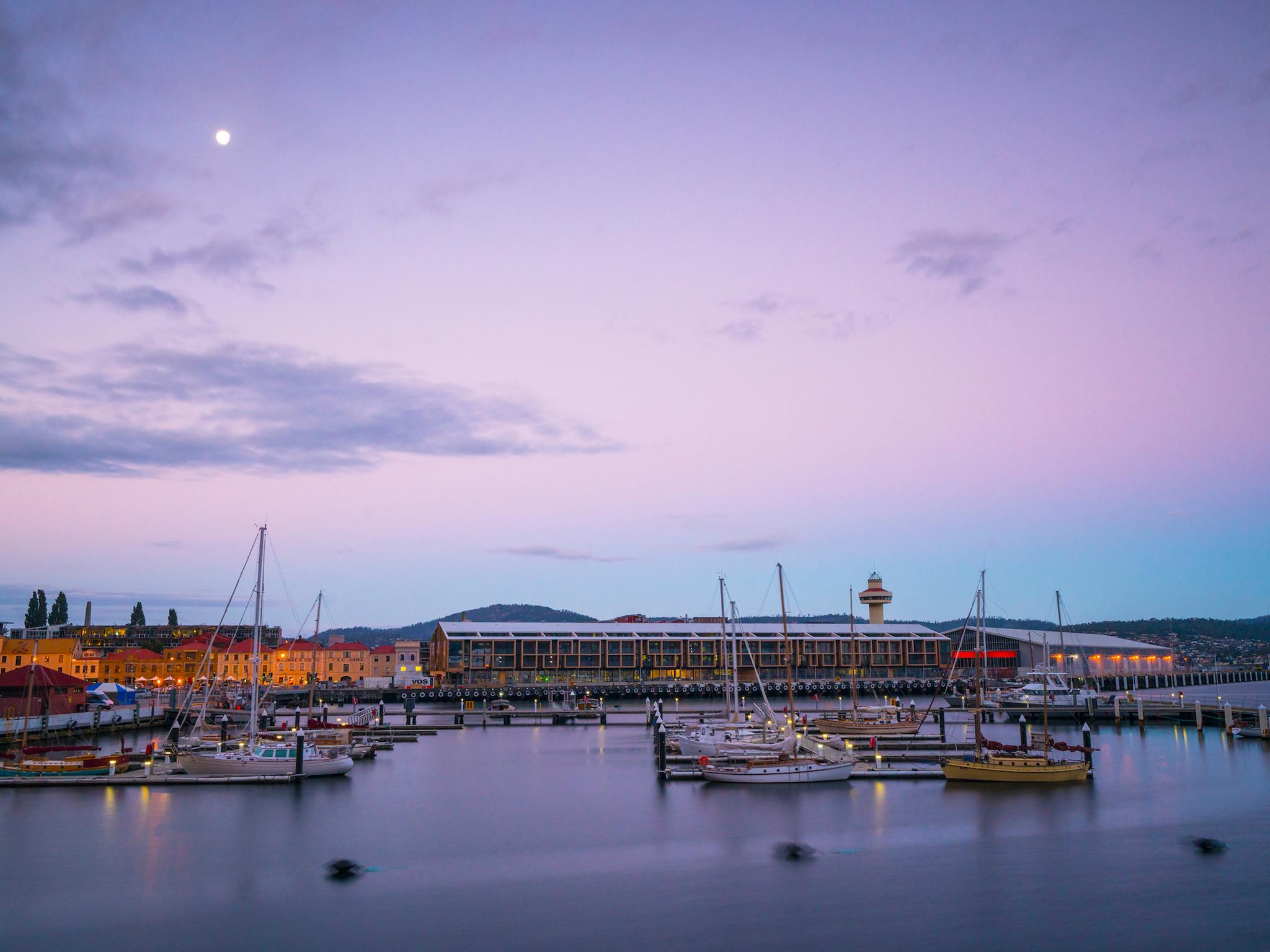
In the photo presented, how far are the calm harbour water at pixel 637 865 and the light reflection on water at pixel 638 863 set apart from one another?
131 mm

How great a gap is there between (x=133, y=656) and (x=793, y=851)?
153 metres

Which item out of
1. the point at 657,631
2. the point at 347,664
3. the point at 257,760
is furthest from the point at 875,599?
the point at 257,760

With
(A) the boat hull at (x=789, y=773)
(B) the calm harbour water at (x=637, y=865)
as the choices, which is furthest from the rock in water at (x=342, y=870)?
(A) the boat hull at (x=789, y=773)

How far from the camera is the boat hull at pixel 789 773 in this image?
52062mm

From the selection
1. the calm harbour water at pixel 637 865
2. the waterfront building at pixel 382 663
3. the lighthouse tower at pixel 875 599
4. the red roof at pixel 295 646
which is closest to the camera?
the calm harbour water at pixel 637 865

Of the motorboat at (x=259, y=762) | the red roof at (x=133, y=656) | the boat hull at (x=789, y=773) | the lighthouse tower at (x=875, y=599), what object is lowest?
the boat hull at (x=789, y=773)

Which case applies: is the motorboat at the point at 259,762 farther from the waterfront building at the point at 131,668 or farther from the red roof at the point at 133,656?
the red roof at the point at 133,656

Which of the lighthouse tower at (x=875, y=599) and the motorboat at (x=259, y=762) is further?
the lighthouse tower at (x=875, y=599)

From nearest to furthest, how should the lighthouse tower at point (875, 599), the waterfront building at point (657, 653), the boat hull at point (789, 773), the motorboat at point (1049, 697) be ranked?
the boat hull at point (789, 773)
the motorboat at point (1049, 697)
the waterfront building at point (657, 653)
the lighthouse tower at point (875, 599)

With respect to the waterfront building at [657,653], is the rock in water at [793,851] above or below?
below

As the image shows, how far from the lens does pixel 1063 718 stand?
8769cm

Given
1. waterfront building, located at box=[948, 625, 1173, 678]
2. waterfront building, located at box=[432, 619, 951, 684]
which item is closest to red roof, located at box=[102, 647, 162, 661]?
waterfront building, located at box=[432, 619, 951, 684]

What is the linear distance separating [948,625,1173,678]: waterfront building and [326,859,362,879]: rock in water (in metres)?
118

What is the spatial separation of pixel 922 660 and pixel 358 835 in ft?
407
